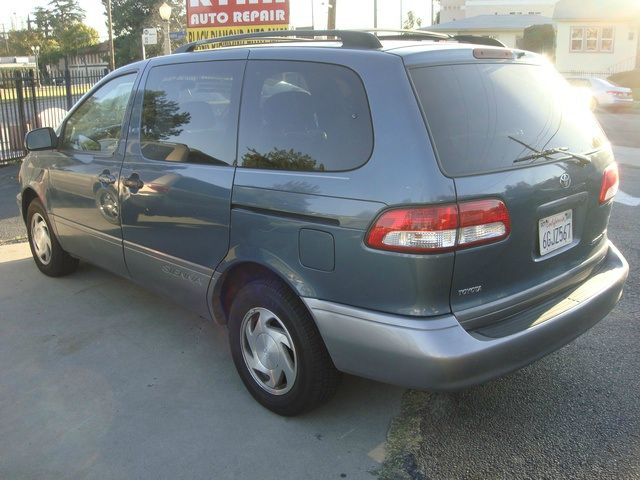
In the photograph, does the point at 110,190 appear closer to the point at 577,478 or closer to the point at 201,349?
the point at 201,349

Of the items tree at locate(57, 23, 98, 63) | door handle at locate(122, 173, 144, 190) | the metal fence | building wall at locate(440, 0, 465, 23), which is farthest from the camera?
tree at locate(57, 23, 98, 63)

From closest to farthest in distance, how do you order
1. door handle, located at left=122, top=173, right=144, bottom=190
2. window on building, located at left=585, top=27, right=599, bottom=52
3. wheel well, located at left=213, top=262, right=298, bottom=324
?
wheel well, located at left=213, top=262, right=298, bottom=324
door handle, located at left=122, top=173, right=144, bottom=190
window on building, located at left=585, top=27, right=599, bottom=52

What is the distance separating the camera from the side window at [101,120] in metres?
4.16

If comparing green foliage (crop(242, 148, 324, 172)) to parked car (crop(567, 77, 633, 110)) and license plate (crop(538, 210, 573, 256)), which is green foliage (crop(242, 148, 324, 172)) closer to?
license plate (crop(538, 210, 573, 256))

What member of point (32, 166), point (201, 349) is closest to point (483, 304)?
point (201, 349)

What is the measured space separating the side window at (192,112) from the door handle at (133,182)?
151 mm

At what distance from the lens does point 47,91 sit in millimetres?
14828

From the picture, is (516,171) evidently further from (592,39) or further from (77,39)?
(77,39)

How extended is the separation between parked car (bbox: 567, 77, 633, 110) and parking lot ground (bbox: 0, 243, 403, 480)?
22386 millimetres

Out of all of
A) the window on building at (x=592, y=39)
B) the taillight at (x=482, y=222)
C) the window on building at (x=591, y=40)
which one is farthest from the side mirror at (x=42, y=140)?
the window on building at (x=591, y=40)

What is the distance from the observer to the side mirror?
470 cm

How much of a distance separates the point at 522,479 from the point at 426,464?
1.36ft

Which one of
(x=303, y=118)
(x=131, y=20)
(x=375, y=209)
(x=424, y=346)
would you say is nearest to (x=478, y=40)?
(x=303, y=118)

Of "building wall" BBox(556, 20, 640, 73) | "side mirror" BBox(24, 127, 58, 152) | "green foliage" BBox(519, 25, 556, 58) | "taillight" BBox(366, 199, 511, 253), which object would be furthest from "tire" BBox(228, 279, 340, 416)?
"green foliage" BBox(519, 25, 556, 58)
